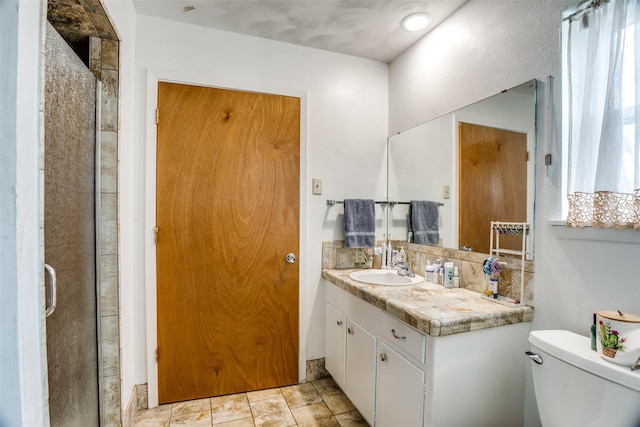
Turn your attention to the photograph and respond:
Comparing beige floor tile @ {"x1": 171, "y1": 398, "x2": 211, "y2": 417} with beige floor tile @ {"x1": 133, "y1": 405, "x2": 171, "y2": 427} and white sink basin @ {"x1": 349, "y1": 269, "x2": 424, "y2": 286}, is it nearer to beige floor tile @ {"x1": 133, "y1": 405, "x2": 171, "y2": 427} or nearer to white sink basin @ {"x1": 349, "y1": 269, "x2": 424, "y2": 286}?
beige floor tile @ {"x1": 133, "y1": 405, "x2": 171, "y2": 427}

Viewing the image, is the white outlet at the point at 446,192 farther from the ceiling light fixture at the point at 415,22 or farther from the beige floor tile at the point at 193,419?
the beige floor tile at the point at 193,419

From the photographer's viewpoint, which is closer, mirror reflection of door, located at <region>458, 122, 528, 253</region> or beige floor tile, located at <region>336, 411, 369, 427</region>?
mirror reflection of door, located at <region>458, 122, 528, 253</region>

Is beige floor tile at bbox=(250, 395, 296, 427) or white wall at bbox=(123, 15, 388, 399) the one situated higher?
white wall at bbox=(123, 15, 388, 399)

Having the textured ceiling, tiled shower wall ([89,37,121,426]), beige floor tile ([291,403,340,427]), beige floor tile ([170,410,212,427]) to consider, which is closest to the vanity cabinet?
beige floor tile ([291,403,340,427])

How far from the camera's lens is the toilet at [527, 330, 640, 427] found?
2.83 ft

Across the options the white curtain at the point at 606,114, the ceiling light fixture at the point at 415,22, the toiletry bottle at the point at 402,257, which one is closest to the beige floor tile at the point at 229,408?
the toiletry bottle at the point at 402,257

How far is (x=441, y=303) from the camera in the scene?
1.41 metres

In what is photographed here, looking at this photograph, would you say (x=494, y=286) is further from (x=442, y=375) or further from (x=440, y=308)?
(x=442, y=375)

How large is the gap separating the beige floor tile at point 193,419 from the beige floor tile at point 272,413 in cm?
26

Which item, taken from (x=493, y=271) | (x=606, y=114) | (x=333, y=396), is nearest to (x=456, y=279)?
(x=493, y=271)

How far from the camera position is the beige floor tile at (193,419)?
1738 millimetres

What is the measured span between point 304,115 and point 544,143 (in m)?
1.41

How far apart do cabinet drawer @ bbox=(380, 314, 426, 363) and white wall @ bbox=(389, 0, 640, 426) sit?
1.81 feet

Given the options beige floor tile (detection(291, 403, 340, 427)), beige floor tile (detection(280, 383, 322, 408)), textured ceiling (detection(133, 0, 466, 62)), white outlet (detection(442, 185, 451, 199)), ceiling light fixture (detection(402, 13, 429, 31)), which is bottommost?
A: beige floor tile (detection(280, 383, 322, 408))
